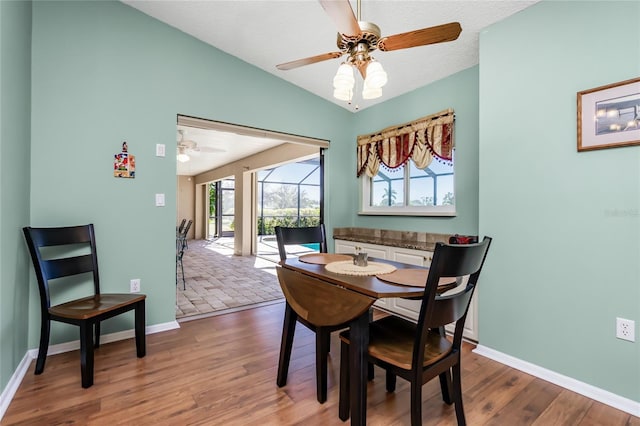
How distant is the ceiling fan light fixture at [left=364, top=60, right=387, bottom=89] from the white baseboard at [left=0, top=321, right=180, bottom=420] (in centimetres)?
258

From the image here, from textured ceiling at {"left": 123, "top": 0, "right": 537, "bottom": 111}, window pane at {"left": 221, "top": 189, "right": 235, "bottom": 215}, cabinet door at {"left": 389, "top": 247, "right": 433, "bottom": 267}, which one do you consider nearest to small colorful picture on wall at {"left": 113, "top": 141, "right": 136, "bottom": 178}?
textured ceiling at {"left": 123, "top": 0, "right": 537, "bottom": 111}

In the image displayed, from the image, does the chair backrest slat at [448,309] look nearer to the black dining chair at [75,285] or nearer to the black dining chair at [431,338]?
the black dining chair at [431,338]

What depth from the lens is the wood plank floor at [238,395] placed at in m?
1.58

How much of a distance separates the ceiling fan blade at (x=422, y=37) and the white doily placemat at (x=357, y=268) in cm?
127

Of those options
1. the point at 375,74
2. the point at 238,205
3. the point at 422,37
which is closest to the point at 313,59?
the point at 375,74

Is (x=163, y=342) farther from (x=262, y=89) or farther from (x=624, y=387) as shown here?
(x=624, y=387)

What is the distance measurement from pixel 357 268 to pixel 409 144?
197 centimetres

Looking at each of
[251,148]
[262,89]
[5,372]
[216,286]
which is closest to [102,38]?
[262,89]

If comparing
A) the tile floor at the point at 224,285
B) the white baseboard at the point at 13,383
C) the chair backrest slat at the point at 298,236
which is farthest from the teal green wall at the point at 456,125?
the white baseboard at the point at 13,383

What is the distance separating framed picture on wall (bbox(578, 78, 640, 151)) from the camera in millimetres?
1653

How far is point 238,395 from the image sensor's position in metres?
1.79

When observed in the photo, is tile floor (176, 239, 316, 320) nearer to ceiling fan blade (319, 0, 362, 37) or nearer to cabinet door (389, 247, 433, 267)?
cabinet door (389, 247, 433, 267)

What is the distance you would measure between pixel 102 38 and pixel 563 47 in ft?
11.1

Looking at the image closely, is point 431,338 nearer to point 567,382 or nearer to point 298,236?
point 567,382
